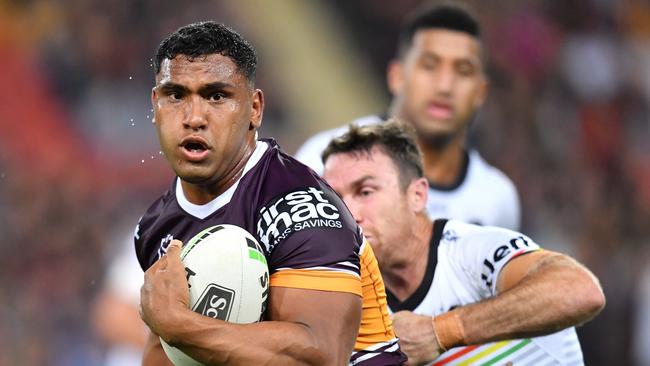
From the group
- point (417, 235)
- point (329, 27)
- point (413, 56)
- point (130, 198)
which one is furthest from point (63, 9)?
point (417, 235)

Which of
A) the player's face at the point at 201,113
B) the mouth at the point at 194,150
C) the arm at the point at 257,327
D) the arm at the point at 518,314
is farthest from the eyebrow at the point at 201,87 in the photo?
the arm at the point at 518,314

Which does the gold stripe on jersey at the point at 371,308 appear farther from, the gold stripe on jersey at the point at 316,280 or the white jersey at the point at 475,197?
the white jersey at the point at 475,197

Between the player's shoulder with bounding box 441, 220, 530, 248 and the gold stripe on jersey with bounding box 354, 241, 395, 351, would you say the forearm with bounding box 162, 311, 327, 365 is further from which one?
the player's shoulder with bounding box 441, 220, 530, 248

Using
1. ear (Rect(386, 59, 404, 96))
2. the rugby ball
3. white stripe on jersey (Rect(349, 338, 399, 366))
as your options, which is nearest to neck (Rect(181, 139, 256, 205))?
the rugby ball

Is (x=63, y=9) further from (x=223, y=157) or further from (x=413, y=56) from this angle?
(x=223, y=157)

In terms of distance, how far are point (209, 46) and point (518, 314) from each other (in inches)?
63.9

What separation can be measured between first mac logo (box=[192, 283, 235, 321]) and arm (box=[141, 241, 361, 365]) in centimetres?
5

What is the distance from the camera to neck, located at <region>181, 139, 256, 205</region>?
3639 millimetres

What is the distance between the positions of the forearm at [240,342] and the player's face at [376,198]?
1.33m

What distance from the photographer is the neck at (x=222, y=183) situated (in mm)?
3639

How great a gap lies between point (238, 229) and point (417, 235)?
4.78 ft

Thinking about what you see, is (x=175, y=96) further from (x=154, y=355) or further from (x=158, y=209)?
(x=154, y=355)

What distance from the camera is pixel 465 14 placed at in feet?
22.6

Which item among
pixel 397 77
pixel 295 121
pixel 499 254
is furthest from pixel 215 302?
pixel 295 121
